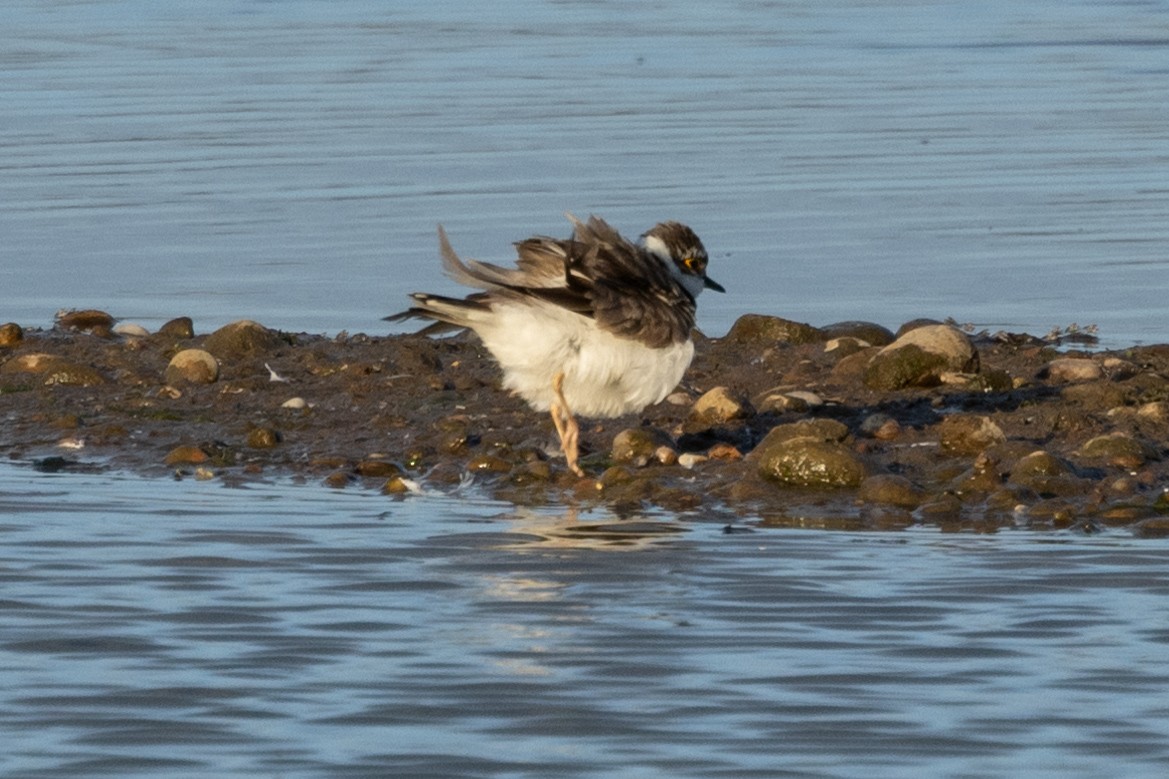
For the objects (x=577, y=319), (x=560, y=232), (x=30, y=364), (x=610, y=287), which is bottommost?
(x=30, y=364)

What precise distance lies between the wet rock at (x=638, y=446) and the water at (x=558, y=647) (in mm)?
877

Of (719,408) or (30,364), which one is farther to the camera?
(30,364)

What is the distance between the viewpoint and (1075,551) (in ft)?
24.8

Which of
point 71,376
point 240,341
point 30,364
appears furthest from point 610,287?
point 30,364

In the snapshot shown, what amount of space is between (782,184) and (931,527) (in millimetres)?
7922

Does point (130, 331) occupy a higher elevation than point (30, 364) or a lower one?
higher

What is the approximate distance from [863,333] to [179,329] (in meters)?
3.44

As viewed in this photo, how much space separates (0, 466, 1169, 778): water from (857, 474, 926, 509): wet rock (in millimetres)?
428

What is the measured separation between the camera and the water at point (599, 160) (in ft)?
42.6

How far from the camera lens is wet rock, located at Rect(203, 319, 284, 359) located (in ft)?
36.5

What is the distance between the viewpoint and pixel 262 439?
31.4ft

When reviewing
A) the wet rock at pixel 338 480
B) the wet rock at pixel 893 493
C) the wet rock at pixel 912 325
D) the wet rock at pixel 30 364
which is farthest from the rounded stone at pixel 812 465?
the wet rock at pixel 30 364

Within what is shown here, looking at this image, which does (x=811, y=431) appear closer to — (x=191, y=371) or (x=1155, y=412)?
(x=1155, y=412)

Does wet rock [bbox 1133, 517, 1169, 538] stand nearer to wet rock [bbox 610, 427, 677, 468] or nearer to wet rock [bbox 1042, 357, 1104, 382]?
wet rock [bbox 610, 427, 677, 468]
